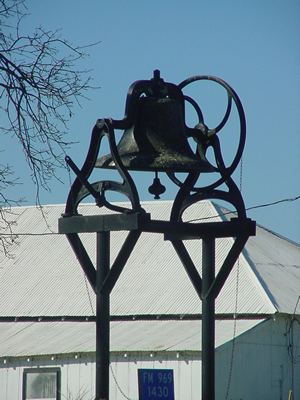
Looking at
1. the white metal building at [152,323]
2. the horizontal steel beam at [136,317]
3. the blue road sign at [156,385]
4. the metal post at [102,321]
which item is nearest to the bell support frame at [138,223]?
the metal post at [102,321]

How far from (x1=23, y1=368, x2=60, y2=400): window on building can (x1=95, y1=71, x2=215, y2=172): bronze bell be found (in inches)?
992

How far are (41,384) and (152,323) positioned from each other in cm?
375

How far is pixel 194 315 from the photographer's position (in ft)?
130

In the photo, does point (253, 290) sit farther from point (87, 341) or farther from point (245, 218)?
point (245, 218)

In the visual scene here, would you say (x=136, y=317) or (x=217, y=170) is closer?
(x=217, y=170)

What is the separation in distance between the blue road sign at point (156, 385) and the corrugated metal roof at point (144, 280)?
22.2 metres

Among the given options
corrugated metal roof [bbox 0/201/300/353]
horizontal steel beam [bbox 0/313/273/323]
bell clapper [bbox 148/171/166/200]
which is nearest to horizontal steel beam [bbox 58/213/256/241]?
bell clapper [bbox 148/171/166/200]

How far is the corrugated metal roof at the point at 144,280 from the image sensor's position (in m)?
40.0

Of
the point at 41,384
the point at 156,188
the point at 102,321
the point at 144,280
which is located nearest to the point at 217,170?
the point at 156,188

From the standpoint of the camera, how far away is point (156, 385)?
1488cm

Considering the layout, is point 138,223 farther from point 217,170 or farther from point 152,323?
point 152,323

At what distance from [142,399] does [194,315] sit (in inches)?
985

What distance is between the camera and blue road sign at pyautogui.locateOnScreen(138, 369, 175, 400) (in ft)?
48.6

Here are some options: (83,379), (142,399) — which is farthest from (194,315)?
(142,399)
